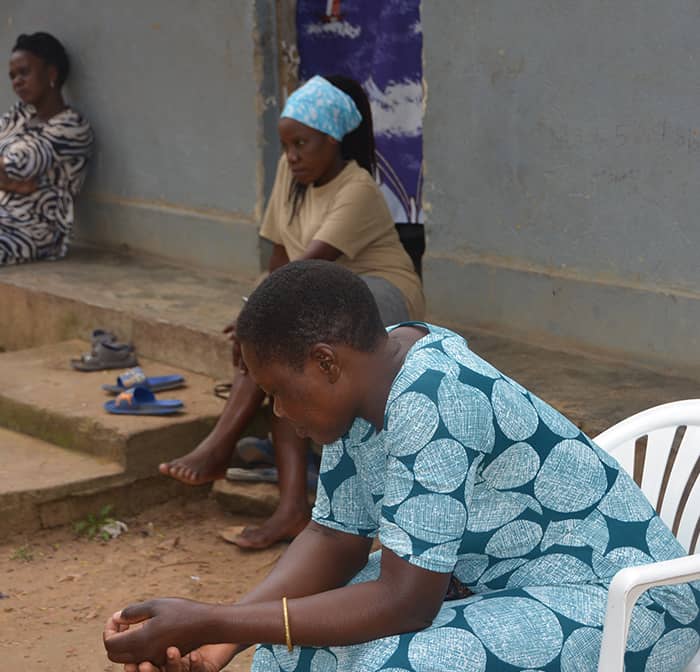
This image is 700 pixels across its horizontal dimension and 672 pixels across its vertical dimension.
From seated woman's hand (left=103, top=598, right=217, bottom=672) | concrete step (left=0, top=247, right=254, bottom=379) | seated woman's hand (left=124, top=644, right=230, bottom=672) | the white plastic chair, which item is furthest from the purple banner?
seated woman's hand (left=103, top=598, right=217, bottom=672)

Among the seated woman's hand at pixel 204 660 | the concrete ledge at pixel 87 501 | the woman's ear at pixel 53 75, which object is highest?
the woman's ear at pixel 53 75

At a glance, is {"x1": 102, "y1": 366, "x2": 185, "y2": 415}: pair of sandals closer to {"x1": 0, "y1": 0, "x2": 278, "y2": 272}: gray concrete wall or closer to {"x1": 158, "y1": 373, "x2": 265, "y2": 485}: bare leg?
{"x1": 158, "y1": 373, "x2": 265, "y2": 485}: bare leg

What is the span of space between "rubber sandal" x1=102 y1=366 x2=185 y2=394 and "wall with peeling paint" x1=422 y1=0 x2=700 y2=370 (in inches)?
44.7

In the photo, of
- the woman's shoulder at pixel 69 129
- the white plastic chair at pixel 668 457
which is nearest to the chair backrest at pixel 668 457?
the white plastic chair at pixel 668 457

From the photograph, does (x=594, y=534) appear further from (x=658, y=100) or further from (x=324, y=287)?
(x=658, y=100)

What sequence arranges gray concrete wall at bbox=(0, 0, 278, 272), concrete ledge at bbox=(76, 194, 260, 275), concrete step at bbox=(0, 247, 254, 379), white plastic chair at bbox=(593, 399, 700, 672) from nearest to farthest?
white plastic chair at bbox=(593, 399, 700, 672), concrete step at bbox=(0, 247, 254, 379), gray concrete wall at bbox=(0, 0, 278, 272), concrete ledge at bbox=(76, 194, 260, 275)

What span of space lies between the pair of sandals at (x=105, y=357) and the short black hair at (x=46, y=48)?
226 cm

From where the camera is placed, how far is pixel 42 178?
712 centimetres

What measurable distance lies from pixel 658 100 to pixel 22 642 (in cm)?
276

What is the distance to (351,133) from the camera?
476 cm

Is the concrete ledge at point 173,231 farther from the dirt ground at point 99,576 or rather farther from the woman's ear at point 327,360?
the woman's ear at point 327,360

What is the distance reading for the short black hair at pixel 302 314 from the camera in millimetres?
→ 2154

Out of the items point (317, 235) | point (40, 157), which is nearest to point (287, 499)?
point (317, 235)

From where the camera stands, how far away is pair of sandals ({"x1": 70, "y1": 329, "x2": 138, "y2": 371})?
5.54 metres
